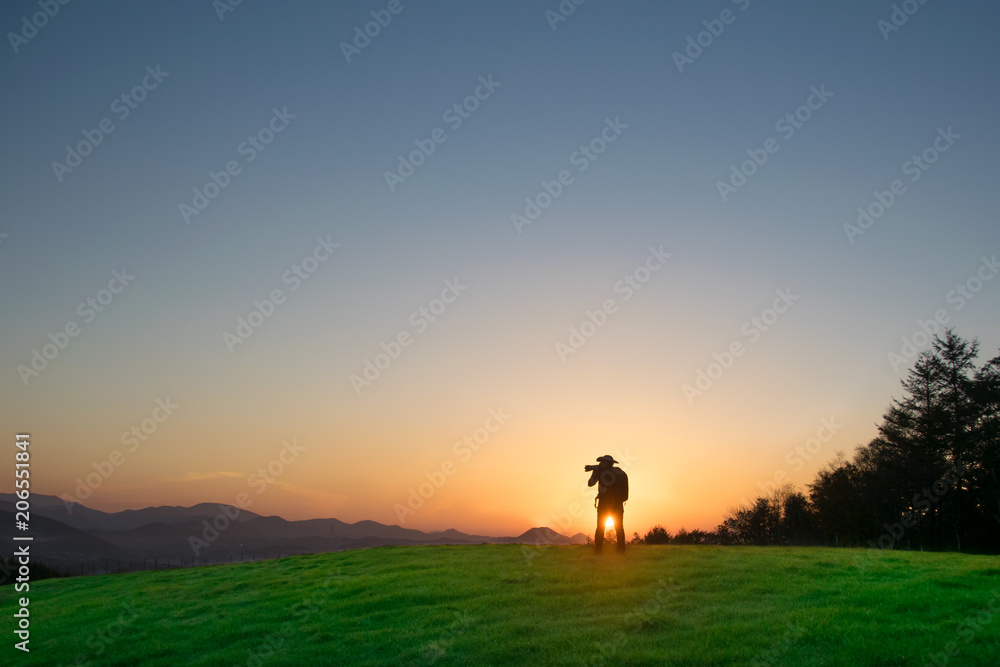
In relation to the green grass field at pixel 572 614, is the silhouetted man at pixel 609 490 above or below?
above

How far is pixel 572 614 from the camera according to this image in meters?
16.9

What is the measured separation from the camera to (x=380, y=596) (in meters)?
20.9

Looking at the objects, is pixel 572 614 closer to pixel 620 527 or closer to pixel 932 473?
pixel 620 527

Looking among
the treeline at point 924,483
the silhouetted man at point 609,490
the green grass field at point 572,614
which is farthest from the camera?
the treeline at point 924,483

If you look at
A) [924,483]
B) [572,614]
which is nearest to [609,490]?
[572,614]

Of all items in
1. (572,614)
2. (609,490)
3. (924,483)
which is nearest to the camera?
(572,614)

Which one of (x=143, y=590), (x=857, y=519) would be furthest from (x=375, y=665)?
(x=857, y=519)

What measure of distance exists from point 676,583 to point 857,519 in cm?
5251

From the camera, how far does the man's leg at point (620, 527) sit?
23766mm

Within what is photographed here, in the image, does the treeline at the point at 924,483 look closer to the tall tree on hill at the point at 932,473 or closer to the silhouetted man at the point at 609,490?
the tall tree on hill at the point at 932,473

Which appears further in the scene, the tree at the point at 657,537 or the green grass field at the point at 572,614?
the tree at the point at 657,537

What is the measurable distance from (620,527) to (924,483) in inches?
2058

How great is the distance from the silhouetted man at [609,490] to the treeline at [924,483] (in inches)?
1308

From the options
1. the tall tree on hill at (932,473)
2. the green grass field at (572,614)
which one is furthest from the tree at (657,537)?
the tall tree on hill at (932,473)
